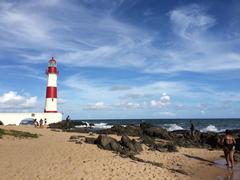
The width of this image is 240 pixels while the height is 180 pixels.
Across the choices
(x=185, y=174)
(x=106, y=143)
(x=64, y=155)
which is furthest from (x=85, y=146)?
(x=185, y=174)

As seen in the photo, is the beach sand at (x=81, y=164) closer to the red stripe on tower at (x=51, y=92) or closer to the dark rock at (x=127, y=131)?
the dark rock at (x=127, y=131)

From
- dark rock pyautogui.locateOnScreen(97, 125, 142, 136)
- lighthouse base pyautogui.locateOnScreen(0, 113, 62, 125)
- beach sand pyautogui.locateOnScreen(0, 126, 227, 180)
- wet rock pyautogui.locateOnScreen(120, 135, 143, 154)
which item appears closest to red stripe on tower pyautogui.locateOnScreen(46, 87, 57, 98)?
lighthouse base pyautogui.locateOnScreen(0, 113, 62, 125)

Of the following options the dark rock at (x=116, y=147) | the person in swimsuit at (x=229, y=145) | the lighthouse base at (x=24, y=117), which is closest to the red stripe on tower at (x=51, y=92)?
the lighthouse base at (x=24, y=117)

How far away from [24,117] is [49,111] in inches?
153

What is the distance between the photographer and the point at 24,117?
147ft

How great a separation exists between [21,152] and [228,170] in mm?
10670

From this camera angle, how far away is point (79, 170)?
13297 mm

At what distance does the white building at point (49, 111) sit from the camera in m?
43.0

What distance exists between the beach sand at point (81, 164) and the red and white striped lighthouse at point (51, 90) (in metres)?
22.2

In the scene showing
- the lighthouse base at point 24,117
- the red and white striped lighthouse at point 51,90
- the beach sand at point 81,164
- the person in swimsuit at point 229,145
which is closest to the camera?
the beach sand at point 81,164

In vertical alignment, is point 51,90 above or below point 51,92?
above

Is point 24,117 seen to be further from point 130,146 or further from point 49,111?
point 130,146

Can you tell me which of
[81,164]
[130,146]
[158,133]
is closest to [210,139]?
[158,133]

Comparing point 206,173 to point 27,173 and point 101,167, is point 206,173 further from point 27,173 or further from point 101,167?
point 27,173
